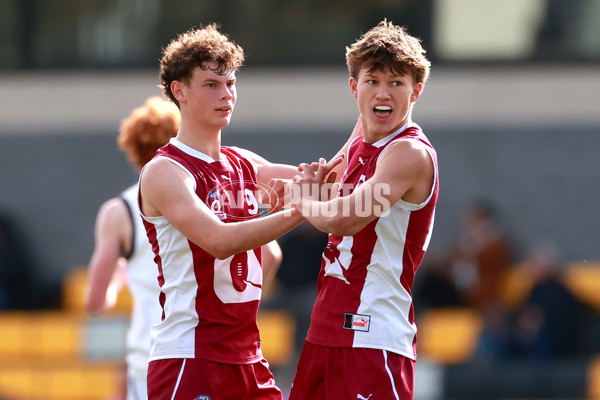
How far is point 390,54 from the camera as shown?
9.85 ft

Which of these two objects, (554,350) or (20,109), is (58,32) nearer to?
(20,109)

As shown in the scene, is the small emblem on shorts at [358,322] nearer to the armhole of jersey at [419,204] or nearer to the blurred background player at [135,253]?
the armhole of jersey at [419,204]

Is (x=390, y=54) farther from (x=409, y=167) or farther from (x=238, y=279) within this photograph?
(x=238, y=279)

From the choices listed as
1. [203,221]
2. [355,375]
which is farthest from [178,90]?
[355,375]

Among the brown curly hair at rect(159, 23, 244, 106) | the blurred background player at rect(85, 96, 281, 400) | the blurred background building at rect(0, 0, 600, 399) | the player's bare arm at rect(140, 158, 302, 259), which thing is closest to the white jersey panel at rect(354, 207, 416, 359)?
the player's bare arm at rect(140, 158, 302, 259)

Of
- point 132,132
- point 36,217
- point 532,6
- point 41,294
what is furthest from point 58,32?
point 132,132

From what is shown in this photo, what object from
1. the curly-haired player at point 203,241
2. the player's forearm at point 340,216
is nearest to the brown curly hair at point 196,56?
the curly-haired player at point 203,241

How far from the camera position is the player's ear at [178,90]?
3191 millimetres

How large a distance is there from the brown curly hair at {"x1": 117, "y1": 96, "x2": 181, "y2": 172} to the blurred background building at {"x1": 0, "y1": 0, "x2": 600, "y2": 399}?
590 centimetres

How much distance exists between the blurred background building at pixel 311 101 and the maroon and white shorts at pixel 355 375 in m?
6.62

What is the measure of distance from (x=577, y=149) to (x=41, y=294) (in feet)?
19.8

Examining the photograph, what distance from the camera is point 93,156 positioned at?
10.0 m

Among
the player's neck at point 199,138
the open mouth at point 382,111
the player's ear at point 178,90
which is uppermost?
the player's ear at point 178,90

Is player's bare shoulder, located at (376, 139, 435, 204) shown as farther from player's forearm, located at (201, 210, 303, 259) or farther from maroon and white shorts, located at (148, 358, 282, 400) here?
maroon and white shorts, located at (148, 358, 282, 400)
